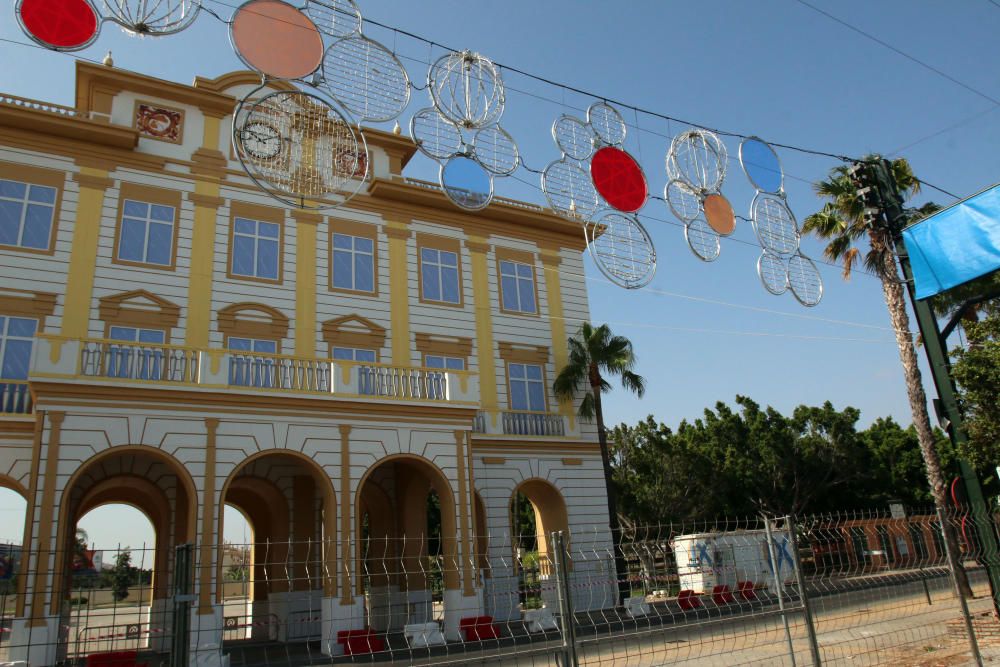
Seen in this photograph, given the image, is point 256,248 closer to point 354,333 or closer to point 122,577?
point 354,333

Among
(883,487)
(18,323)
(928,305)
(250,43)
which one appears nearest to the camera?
(250,43)

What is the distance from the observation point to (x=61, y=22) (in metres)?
6.53

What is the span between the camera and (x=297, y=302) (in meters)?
20.8

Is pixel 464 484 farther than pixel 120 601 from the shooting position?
Yes

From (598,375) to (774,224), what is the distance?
43.2 ft

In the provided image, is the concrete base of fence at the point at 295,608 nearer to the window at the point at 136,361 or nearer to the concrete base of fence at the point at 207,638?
the concrete base of fence at the point at 207,638

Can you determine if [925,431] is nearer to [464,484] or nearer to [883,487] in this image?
[464,484]

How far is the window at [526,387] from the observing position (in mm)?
23688

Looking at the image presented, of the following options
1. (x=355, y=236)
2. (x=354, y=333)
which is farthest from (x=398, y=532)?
(x=355, y=236)

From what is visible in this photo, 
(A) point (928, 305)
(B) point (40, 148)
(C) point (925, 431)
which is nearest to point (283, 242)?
(B) point (40, 148)

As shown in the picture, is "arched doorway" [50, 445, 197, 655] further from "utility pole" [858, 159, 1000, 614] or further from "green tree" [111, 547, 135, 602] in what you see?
"utility pole" [858, 159, 1000, 614]

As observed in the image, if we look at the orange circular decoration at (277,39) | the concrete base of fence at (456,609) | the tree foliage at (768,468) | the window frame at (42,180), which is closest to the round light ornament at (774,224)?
the orange circular decoration at (277,39)

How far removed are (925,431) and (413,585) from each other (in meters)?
14.4

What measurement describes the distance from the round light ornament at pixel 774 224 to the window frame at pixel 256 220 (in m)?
14.0
